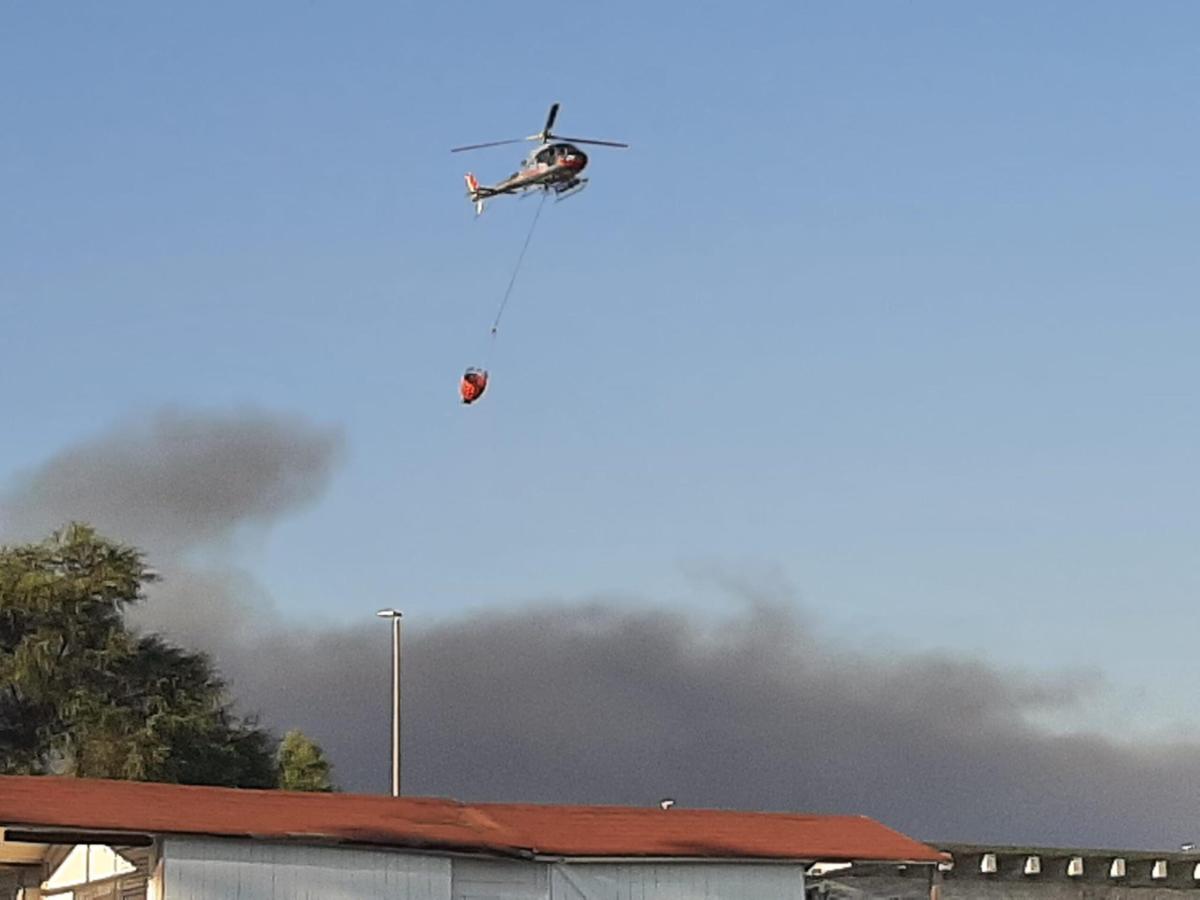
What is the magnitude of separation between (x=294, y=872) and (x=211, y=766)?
4719cm

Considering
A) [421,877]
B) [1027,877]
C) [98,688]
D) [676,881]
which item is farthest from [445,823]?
[98,688]

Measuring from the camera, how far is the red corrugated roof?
38.2m

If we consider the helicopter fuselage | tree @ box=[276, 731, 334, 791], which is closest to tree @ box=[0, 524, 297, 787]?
tree @ box=[276, 731, 334, 791]

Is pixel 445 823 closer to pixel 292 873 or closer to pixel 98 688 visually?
pixel 292 873

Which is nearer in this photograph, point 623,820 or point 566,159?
point 623,820

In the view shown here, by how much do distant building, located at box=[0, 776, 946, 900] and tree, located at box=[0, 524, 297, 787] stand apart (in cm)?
3898

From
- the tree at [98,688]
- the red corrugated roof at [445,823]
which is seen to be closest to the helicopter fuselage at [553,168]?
the red corrugated roof at [445,823]

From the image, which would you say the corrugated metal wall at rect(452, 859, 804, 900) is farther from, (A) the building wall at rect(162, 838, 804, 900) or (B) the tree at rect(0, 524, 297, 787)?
(B) the tree at rect(0, 524, 297, 787)

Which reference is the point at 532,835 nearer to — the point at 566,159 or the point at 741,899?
the point at 741,899

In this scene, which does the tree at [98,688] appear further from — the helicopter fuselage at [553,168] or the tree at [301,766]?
the helicopter fuselage at [553,168]

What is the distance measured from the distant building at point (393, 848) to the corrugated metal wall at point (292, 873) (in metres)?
0.02

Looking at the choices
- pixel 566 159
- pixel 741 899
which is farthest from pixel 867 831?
pixel 566 159

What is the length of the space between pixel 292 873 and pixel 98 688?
4810 cm

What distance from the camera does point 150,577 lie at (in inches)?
3467
